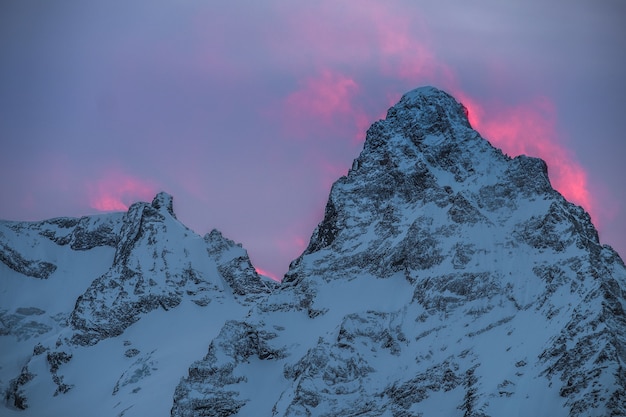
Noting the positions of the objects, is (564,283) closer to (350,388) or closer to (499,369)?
(499,369)

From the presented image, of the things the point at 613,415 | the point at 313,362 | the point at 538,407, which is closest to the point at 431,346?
the point at 313,362

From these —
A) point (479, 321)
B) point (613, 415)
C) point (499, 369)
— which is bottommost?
point (613, 415)

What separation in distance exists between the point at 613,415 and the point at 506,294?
44342 mm

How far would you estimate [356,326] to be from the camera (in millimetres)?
198750

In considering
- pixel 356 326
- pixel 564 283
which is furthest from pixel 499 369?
pixel 356 326

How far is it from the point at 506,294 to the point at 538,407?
34.9 metres

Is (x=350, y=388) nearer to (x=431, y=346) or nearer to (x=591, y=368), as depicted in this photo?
(x=431, y=346)

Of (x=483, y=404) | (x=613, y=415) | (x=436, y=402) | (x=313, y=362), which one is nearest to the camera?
(x=613, y=415)

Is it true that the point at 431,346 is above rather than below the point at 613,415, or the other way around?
above

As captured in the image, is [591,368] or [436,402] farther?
[436,402]

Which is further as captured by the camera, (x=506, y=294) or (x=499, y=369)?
(x=506, y=294)

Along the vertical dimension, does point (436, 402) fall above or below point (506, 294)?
below

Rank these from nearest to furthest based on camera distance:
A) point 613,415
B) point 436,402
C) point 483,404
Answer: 1. point 613,415
2. point 483,404
3. point 436,402

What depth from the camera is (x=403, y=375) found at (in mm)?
188500
